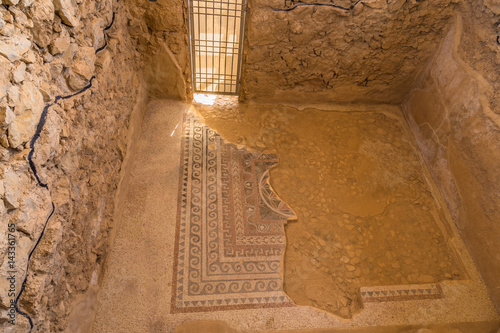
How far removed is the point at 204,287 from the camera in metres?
2.15

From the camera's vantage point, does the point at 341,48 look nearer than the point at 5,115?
No

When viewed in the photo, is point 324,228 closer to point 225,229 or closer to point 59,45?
point 225,229

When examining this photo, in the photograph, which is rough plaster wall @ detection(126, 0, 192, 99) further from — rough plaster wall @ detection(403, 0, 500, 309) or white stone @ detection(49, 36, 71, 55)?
rough plaster wall @ detection(403, 0, 500, 309)

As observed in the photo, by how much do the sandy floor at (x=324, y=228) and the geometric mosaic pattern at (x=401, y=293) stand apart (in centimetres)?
4

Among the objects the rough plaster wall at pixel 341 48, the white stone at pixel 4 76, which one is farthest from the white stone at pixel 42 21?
the rough plaster wall at pixel 341 48

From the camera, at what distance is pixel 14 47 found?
1.25 meters

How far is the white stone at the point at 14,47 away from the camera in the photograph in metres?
1.20

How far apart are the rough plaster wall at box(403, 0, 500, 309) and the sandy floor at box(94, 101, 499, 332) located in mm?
112

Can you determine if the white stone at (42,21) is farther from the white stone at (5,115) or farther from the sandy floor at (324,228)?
the sandy floor at (324,228)

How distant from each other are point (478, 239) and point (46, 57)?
2745mm

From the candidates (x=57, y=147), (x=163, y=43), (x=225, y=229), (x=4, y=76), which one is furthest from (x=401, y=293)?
(x=163, y=43)

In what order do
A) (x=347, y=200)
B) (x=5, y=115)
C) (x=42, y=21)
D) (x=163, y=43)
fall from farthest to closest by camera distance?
(x=163, y=43)
(x=347, y=200)
(x=42, y=21)
(x=5, y=115)

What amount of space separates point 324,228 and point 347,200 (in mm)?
315

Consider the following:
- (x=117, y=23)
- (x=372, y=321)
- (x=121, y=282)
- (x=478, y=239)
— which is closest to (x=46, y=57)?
(x=117, y=23)
